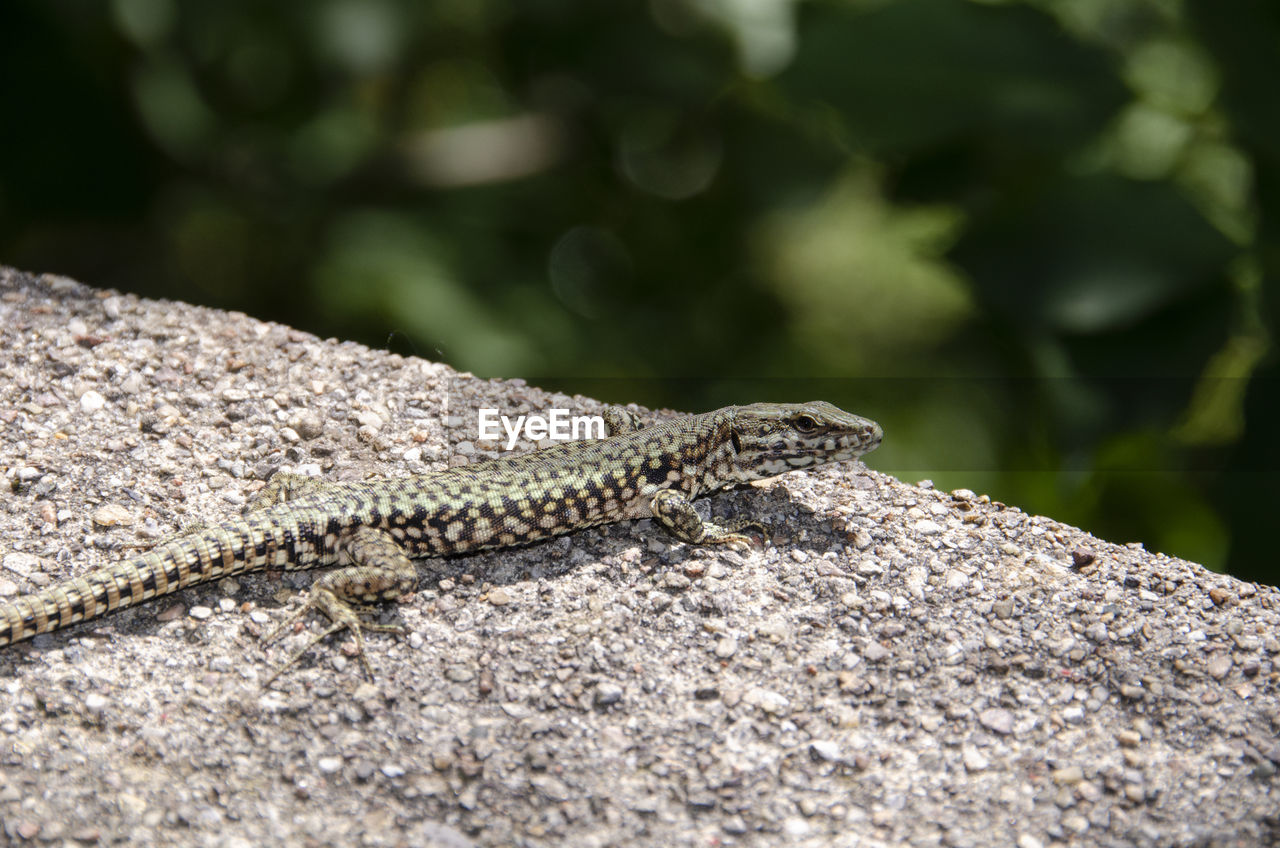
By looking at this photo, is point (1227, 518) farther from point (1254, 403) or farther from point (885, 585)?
point (885, 585)

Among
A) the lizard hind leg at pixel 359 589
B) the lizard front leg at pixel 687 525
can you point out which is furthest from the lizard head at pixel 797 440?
the lizard hind leg at pixel 359 589

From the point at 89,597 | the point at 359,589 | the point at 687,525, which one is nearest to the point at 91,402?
the point at 89,597

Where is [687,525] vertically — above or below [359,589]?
above

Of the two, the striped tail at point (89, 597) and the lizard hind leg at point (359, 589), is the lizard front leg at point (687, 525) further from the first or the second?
the striped tail at point (89, 597)

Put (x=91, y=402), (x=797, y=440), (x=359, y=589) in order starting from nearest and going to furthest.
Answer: (x=359, y=589) → (x=797, y=440) → (x=91, y=402)

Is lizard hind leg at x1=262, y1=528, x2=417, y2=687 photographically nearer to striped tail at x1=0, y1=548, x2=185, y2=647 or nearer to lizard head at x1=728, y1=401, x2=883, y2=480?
striped tail at x1=0, y1=548, x2=185, y2=647

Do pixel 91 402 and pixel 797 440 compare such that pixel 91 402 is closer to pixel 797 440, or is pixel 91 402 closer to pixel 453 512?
pixel 453 512

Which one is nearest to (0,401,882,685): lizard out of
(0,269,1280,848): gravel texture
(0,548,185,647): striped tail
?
(0,548,185,647): striped tail
